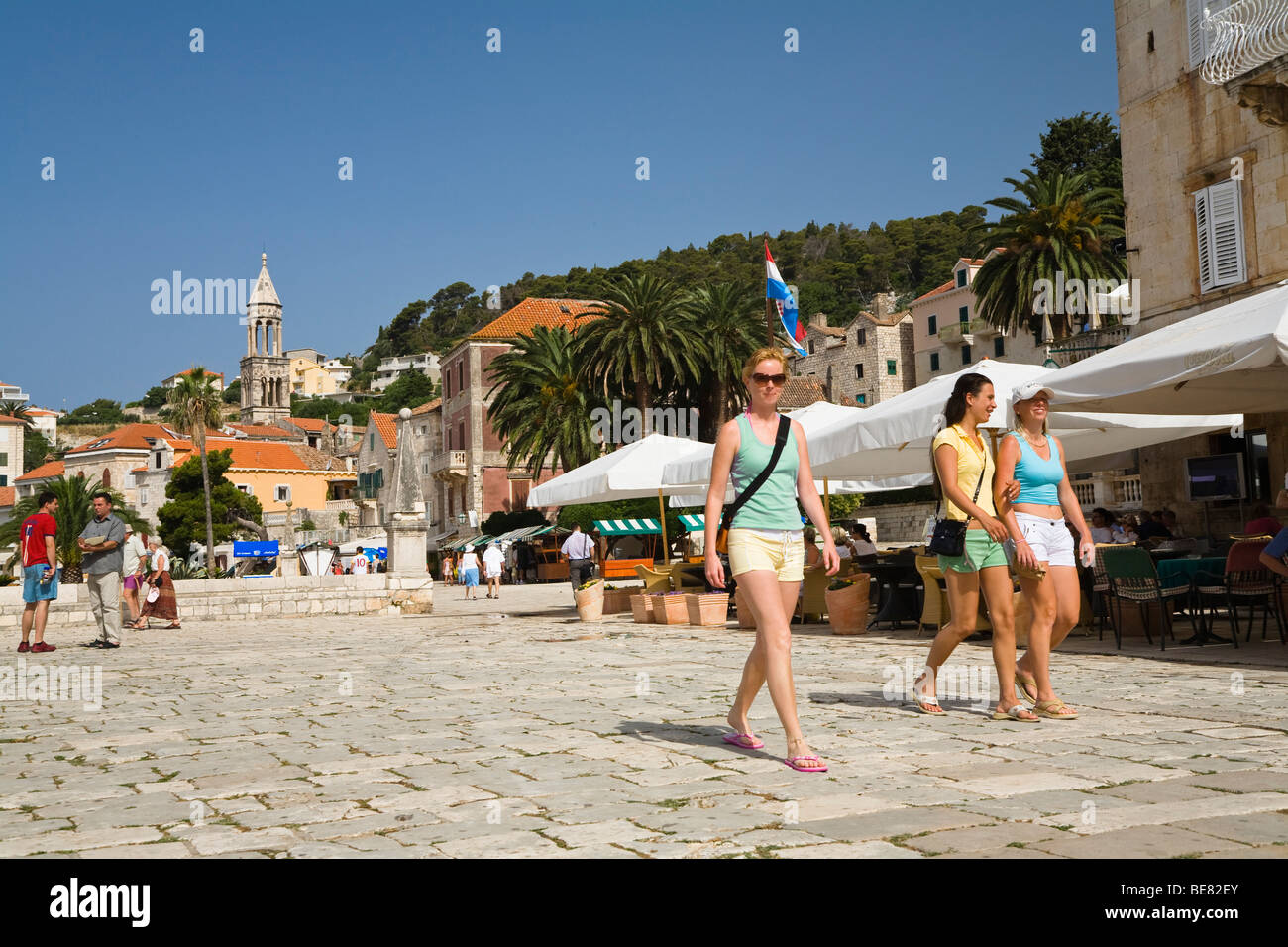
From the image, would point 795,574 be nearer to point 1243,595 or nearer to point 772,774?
point 772,774

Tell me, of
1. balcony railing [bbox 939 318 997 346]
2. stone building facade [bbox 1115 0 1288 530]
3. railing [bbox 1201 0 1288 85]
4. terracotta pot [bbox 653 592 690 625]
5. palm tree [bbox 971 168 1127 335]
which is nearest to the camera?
railing [bbox 1201 0 1288 85]

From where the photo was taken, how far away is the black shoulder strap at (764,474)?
17.5 feet

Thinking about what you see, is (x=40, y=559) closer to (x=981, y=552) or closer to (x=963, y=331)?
(x=981, y=552)

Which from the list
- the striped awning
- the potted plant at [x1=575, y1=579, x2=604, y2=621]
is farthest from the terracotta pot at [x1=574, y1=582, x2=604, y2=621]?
the striped awning

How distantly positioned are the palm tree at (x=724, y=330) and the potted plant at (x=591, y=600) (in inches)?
1025

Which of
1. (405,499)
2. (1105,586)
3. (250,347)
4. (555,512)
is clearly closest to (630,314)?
(555,512)

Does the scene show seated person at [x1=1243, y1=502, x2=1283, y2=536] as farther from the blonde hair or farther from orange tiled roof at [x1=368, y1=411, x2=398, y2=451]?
orange tiled roof at [x1=368, y1=411, x2=398, y2=451]

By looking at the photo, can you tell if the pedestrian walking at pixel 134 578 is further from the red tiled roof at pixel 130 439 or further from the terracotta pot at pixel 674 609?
the red tiled roof at pixel 130 439

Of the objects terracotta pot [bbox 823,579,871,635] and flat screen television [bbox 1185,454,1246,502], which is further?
flat screen television [bbox 1185,454,1246,502]

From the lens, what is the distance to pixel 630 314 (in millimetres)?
42469

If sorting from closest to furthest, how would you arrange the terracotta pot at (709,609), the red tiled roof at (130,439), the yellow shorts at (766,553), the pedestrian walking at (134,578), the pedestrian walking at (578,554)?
1. the yellow shorts at (766,553)
2. the terracotta pot at (709,609)
3. the pedestrian walking at (134,578)
4. the pedestrian walking at (578,554)
5. the red tiled roof at (130,439)

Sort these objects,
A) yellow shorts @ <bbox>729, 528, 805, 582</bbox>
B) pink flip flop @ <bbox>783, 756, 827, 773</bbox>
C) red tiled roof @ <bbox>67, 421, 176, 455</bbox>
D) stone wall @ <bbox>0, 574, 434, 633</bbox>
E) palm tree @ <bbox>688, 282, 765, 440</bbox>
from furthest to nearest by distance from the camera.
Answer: red tiled roof @ <bbox>67, 421, 176, 455</bbox>
palm tree @ <bbox>688, 282, 765, 440</bbox>
stone wall @ <bbox>0, 574, 434, 633</bbox>
yellow shorts @ <bbox>729, 528, 805, 582</bbox>
pink flip flop @ <bbox>783, 756, 827, 773</bbox>

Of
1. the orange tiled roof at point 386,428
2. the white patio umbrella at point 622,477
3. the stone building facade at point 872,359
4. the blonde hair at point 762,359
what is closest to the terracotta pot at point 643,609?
the white patio umbrella at point 622,477

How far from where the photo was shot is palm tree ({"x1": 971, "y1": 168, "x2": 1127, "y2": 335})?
40312 mm
